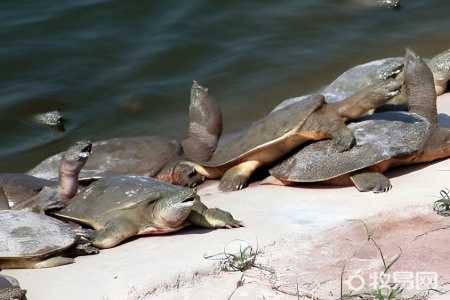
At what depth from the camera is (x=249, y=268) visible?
3857mm

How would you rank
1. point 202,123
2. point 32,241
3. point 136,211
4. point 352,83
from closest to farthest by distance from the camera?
1. point 32,241
2. point 136,211
3. point 202,123
4. point 352,83

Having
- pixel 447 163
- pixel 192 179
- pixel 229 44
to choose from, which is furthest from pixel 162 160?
pixel 229 44

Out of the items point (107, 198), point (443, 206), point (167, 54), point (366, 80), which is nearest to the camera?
point (443, 206)

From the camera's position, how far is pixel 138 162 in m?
6.08

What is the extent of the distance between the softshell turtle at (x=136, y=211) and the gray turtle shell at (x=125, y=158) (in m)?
1.17

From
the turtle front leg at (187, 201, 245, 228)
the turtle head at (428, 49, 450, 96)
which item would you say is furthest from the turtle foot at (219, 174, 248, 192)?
the turtle head at (428, 49, 450, 96)

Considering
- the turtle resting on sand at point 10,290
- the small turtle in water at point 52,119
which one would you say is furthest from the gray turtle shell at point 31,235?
the small turtle in water at point 52,119

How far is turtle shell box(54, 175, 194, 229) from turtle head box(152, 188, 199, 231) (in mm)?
104

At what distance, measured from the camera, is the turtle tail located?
6.11 m

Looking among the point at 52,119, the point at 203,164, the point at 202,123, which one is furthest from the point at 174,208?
the point at 52,119

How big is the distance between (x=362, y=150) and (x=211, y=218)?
3.40 ft

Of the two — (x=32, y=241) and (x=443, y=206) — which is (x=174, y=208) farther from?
(x=443, y=206)

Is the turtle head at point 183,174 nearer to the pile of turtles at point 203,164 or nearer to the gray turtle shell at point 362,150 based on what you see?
the pile of turtles at point 203,164

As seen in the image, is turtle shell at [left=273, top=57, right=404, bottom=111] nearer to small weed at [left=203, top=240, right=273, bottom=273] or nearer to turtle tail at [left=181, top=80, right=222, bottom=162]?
turtle tail at [left=181, top=80, right=222, bottom=162]
